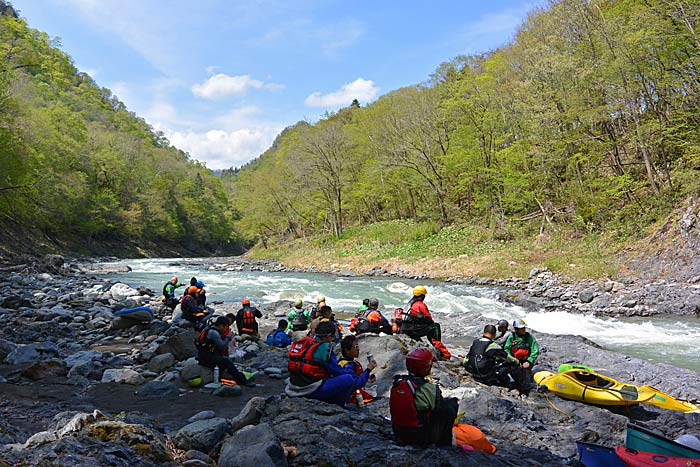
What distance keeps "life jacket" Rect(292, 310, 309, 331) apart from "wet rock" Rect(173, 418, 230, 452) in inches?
275

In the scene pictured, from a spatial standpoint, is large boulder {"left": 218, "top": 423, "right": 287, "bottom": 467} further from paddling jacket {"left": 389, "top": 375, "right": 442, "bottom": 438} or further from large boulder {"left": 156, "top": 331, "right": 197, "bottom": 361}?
large boulder {"left": 156, "top": 331, "right": 197, "bottom": 361}

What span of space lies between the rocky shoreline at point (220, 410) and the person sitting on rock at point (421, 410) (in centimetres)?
15

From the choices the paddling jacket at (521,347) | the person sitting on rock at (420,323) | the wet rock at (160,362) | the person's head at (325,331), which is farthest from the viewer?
the person sitting on rock at (420,323)

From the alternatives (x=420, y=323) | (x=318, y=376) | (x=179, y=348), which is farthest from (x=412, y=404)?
(x=179, y=348)

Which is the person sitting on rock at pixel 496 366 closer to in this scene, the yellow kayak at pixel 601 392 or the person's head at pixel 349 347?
the yellow kayak at pixel 601 392

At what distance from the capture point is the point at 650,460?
4188 millimetres

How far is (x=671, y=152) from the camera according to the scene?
20.1 metres

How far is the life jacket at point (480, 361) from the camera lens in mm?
7067

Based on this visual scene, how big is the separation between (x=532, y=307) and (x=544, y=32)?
17151 millimetres

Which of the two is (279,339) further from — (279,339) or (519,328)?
(519,328)

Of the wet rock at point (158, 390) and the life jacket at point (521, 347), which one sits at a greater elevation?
the life jacket at point (521, 347)

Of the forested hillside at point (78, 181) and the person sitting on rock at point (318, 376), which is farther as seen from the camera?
the forested hillside at point (78, 181)

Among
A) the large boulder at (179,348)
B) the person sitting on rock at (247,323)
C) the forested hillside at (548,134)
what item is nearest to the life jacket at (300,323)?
the person sitting on rock at (247,323)

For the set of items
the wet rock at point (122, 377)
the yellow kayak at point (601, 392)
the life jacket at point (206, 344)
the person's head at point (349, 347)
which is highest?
the person's head at point (349, 347)
